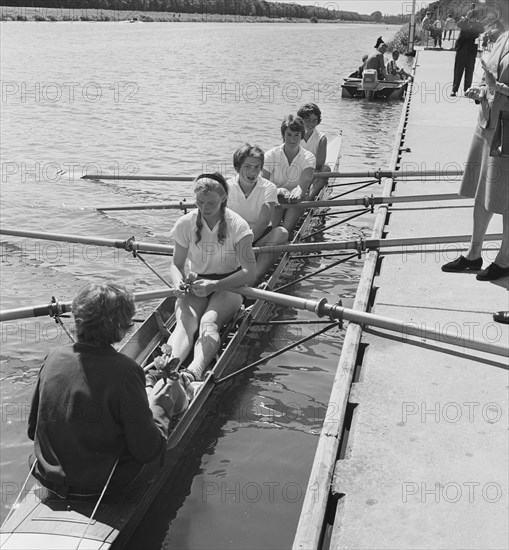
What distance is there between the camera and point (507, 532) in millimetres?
3762

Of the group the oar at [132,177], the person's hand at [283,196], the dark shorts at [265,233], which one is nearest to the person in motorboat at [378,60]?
the oar at [132,177]

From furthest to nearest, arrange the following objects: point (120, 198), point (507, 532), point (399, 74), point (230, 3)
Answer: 1. point (230, 3)
2. point (399, 74)
3. point (120, 198)
4. point (507, 532)

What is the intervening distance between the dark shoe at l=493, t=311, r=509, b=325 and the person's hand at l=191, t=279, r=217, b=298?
2.44m

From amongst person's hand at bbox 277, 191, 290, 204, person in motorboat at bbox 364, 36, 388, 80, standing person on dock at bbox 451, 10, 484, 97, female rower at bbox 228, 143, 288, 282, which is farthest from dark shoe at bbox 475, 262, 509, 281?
person in motorboat at bbox 364, 36, 388, 80

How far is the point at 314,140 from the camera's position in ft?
35.6

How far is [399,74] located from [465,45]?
31.8 feet

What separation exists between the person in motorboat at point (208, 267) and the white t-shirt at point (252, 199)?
145 cm

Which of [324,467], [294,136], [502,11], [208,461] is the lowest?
[208,461]

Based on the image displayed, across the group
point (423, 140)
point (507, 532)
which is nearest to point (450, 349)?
point (507, 532)

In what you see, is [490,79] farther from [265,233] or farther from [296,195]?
[296,195]

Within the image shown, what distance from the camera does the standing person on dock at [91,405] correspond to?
3672 millimetres

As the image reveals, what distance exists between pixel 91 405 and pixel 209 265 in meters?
2.71

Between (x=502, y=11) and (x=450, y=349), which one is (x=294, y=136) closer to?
(x=502, y=11)

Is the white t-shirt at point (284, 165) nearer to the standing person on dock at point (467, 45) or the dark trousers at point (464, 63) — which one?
the standing person on dock at point (467, 45)
